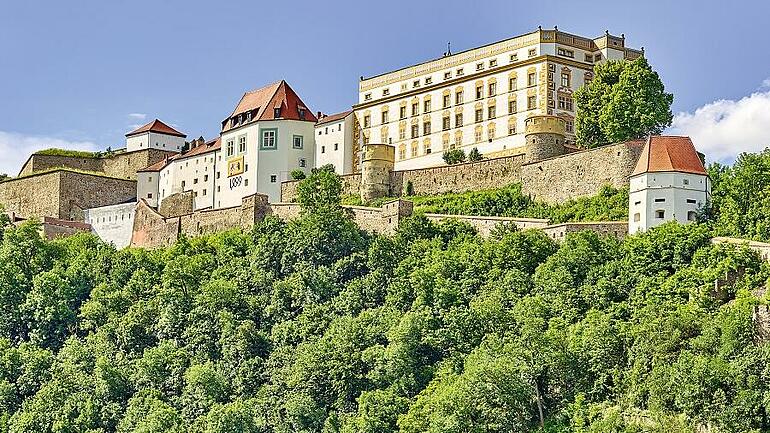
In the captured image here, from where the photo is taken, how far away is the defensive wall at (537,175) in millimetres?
73000

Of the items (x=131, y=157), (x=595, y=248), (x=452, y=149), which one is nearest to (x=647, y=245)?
(x=595, y=248)

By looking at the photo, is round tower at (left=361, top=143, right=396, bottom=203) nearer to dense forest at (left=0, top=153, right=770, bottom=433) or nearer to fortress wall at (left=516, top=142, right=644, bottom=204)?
dense forest at (left=0, top=153, right=770, bottom=433)

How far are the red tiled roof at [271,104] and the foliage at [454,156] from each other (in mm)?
8641

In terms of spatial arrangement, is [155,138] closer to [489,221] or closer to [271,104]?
[271,104]

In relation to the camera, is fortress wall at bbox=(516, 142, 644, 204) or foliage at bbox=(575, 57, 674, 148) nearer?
fortress wall at bbox=(516, 142, 644, 204)

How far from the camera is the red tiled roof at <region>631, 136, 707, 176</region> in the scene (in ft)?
220

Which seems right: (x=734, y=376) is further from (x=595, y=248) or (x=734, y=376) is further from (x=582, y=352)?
(x=595, y=248)

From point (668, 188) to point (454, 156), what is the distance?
17101 millimetres

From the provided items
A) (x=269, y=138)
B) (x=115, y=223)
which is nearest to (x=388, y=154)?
(x=269, y=138)

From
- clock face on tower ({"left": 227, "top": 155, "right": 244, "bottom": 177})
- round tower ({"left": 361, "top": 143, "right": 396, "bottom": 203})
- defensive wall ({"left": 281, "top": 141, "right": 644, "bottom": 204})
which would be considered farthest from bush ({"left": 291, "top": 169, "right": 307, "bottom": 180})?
round tower ({"left": 361, "top": 143, "right": 396, "bottom": 203})

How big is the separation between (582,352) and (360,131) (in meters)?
30.3

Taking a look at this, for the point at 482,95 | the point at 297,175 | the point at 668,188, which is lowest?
the point at 668,188

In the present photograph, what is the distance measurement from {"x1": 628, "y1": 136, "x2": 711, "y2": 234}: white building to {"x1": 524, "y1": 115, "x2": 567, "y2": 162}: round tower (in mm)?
9417

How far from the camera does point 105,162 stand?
102m
